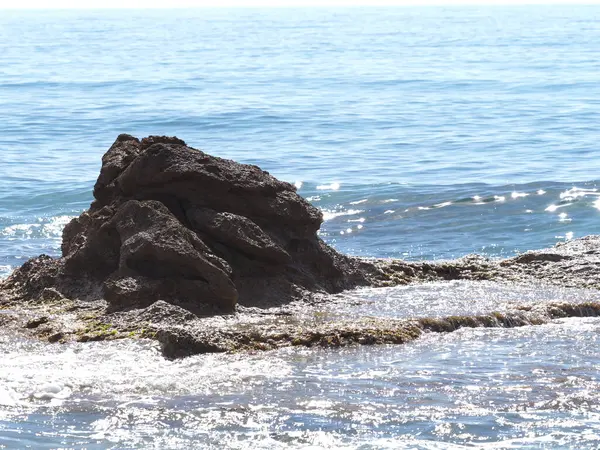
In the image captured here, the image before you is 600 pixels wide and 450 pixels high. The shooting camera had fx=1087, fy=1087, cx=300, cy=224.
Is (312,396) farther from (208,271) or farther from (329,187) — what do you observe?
(329,187)

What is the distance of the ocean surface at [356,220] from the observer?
624 cm

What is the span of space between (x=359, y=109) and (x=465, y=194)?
58.8 feet

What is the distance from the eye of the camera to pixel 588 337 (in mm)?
7863

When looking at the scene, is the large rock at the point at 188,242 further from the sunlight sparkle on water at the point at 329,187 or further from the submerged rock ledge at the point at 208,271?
the sunlight sparkle on water at the point at 329,187

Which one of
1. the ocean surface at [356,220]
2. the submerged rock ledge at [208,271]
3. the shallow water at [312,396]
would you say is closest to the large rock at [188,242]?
the submerged rock ledge at [208,271]

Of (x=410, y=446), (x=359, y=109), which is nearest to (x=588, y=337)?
(x=410, y=446)

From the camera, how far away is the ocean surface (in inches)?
246

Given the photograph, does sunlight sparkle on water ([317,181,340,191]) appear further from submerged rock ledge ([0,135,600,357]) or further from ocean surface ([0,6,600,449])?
submerged rock ledge ([0,135,600,357])

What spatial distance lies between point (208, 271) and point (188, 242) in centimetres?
33

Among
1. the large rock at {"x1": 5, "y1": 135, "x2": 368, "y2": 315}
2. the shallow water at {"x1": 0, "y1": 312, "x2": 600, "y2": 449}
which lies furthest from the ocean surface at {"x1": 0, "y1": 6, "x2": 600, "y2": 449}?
the large rock at {"x1": 5, "y1": 135, "x2": 368, "y2": 315}

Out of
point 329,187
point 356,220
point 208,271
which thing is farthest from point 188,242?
point 329,187

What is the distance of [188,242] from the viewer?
8.51m

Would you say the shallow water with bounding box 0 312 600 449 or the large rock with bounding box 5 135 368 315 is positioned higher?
the large rock with bounding box 5 135 368 315

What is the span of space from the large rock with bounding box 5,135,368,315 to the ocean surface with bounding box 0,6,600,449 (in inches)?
30.6
